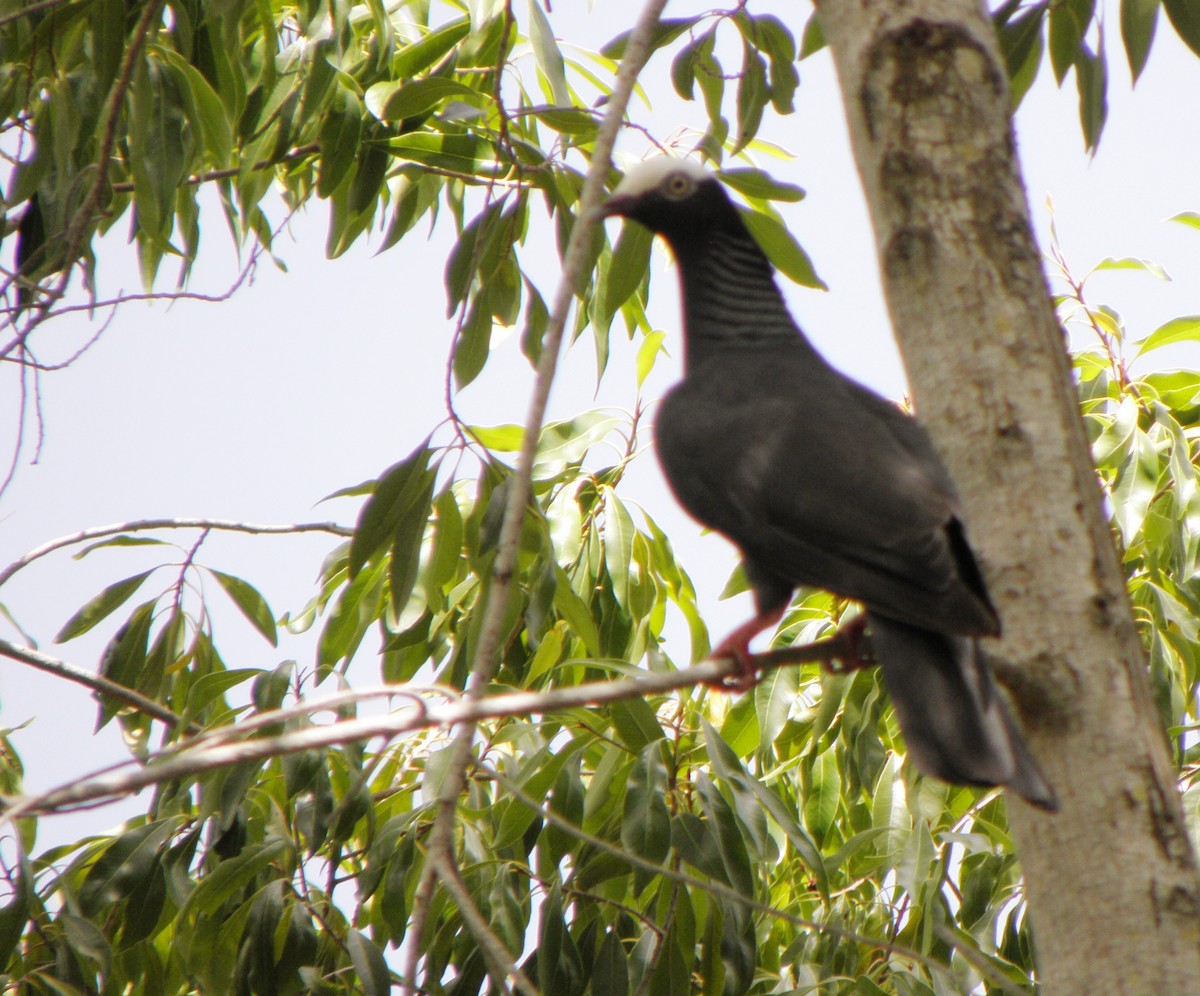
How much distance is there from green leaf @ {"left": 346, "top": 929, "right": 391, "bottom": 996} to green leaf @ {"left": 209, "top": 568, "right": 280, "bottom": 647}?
136cm

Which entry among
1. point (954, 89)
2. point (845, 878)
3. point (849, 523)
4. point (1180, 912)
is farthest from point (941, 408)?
point (845, 878)

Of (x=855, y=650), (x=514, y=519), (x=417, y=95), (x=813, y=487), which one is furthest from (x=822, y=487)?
(x=417, y=95)

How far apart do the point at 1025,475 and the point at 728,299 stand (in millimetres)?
1177

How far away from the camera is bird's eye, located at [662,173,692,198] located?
2965 mm

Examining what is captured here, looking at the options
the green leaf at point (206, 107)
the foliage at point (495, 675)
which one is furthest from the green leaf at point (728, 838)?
the green leaf at point (206, 107)

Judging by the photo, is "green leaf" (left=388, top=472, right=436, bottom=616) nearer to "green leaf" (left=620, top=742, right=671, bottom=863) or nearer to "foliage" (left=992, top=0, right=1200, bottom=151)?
"green leaf" (left=620, top=742, right=671, bottom=863)

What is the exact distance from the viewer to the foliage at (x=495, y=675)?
2.79m

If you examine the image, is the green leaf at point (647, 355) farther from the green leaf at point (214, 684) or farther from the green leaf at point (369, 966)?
the green leaf at point (369, 966)

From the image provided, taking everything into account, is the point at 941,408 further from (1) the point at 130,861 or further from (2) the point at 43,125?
(2) the point at 43,125

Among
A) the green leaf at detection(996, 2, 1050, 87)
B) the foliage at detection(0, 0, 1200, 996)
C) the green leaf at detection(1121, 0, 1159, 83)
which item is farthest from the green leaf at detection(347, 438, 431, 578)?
the green leaf at detection(1121, 0, 1159, 83)

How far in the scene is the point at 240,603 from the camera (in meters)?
3.76

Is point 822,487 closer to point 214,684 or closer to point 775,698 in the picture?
point 775,698

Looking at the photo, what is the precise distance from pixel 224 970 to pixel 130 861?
13.3 inches

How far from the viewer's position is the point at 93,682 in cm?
315
